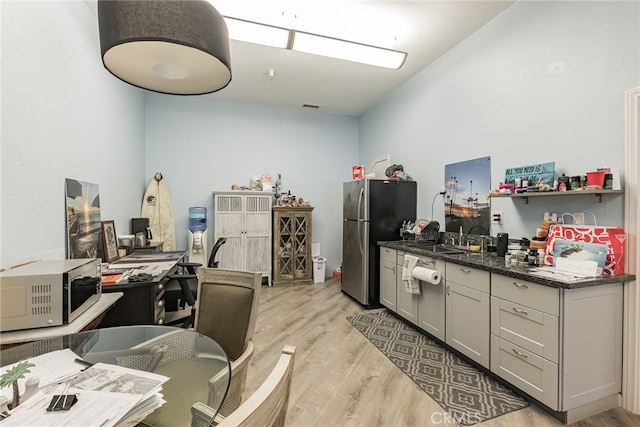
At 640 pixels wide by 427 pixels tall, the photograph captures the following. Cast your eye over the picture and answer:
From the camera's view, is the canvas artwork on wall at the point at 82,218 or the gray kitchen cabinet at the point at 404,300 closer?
the canvas artwork on wall at the point at 82,218

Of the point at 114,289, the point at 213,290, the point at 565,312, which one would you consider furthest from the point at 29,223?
the point at 565,312

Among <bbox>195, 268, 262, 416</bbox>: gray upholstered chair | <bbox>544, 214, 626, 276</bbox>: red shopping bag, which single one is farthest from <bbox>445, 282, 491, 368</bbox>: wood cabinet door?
<bbox>195, 268, 262, 416</bbox>: gray upholstered chair

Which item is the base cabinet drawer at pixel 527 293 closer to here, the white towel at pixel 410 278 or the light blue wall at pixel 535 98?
the light blue wall at pixel 535 98

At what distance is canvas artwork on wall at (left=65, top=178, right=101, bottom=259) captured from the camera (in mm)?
2328

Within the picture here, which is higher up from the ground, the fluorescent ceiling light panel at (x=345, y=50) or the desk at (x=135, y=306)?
the fluorescent ceiling light panel at (x=345, y=50)

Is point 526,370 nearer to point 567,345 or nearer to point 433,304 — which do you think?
point 567,345

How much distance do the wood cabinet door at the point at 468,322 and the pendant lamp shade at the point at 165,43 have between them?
2452mm

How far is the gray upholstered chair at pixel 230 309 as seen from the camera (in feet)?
5.48

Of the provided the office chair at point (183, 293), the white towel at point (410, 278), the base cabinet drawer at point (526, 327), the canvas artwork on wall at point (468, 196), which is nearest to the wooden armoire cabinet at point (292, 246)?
the office chair at point (183, 293)

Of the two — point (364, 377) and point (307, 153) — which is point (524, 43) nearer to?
point (364, 377)

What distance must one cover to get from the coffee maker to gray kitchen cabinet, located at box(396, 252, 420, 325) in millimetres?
3016

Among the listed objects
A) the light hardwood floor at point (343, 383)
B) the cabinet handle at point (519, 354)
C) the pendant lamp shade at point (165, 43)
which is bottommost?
the light hardwood floor at point (343, 383)

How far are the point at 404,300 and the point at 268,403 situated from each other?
3041 mm

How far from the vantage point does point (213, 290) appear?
1.81 meters
